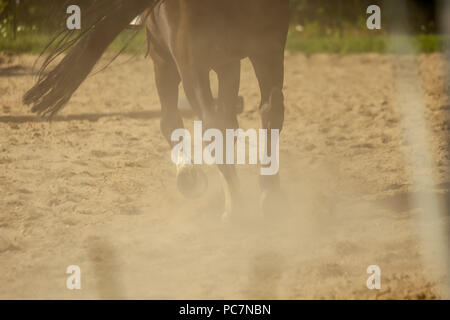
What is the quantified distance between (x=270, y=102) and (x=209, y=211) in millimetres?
808

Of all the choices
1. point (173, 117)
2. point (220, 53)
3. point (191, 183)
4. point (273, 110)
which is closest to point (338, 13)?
point (173, 117)

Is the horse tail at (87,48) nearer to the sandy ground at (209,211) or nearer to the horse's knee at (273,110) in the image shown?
the sandy ground at (209,211)

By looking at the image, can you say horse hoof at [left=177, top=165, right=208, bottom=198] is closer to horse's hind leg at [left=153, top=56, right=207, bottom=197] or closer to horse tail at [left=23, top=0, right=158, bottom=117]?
horse's hind leg at [left=153, top=56, right=207, bottom=197]

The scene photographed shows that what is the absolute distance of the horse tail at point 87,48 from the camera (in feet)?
14.0

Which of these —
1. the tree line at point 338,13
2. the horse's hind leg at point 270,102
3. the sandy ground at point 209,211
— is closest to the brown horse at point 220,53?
the horse's hind leg at point 270,102

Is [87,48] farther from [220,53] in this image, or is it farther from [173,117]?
[173,117]

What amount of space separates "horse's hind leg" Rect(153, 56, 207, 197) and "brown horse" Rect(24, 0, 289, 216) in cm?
36

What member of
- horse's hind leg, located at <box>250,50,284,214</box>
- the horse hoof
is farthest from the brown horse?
the horse hoof

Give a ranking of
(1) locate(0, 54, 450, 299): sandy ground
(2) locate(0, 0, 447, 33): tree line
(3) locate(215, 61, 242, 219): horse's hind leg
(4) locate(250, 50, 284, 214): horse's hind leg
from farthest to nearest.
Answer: (2) locate(0, 0, 447, 33): tree line → (3) locate(215, 61, 242, 219): horse's hind leg → (4) locate(250, 50, 284, 214): horse's hind leg → (1) locate(0, 54, 450, 299): sandy ground

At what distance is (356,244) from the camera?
375 cm

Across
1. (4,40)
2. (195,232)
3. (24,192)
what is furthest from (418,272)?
(4,40)

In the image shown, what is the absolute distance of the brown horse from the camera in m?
3.91

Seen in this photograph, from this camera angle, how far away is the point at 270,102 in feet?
13.6
